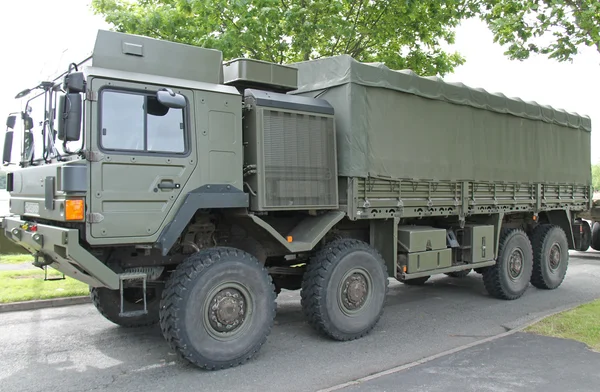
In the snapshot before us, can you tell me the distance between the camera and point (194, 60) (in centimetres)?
578

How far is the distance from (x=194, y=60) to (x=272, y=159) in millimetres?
1394

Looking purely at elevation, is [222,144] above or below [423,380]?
above

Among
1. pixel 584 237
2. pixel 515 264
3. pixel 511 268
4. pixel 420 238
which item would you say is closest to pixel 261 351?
pixel 420 238

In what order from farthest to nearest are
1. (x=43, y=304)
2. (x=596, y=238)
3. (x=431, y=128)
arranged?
(x=596, y=238), (x=43, y=304), (x=431, y=128)

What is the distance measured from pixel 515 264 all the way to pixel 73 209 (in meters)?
7.59

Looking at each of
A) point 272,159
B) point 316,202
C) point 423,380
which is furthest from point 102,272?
point 423,380

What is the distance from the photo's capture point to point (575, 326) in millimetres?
6559

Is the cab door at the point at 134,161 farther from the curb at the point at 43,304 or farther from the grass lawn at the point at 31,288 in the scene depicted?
the curb at the point at 43,304

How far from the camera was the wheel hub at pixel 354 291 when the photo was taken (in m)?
6.53

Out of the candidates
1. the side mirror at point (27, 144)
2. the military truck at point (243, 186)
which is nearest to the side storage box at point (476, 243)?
the military truck at point (243, 186)

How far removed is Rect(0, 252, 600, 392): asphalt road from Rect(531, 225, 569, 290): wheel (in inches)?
37.2

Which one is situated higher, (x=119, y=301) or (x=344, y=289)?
(x=344, y=289)

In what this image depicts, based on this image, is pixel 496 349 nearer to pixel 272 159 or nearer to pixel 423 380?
pixel 423 380

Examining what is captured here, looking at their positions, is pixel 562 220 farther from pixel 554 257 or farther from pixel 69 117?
pixel 69 117
